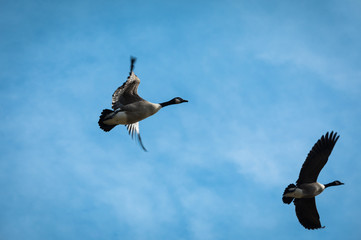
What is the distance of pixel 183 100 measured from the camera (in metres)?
17.7

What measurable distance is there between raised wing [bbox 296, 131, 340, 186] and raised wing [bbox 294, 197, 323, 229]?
84 centimetres

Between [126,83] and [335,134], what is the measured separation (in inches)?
312

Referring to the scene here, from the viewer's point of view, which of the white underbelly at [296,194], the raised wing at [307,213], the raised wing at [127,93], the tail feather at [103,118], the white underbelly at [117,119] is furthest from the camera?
the raised wing at [307,213]

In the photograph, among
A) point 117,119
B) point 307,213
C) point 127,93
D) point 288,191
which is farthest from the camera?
point 307,213

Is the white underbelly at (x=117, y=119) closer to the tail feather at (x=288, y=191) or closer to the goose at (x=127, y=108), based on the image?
the goose at (x=127, y=108)

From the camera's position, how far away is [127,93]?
15672 millimetres

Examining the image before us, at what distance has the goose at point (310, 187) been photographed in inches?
637


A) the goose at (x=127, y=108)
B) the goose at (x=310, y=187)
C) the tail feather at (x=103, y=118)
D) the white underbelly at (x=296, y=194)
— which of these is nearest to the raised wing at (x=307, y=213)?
the goose at (x=310, y=187)

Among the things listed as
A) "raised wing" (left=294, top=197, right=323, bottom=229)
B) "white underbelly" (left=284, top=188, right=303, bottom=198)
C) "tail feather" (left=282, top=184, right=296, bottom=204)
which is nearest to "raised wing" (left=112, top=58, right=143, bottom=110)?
"tail feather" (left=282, top=184, right=296, bottom=204)

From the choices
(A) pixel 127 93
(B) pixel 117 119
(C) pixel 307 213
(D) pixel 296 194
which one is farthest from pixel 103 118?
(C) pixel 307 213

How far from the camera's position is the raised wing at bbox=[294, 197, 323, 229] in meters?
16.8

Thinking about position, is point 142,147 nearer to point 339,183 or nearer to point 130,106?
point 130,106

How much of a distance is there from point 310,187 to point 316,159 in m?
1.06

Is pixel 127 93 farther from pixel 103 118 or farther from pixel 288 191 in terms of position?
pixel 288 191
